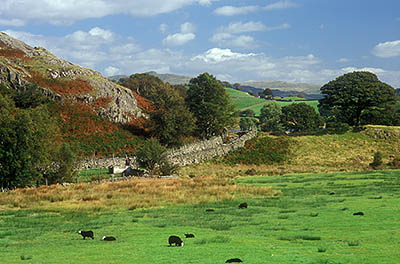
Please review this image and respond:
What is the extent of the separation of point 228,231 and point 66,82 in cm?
9142

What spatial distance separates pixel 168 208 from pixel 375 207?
1540 centimetres

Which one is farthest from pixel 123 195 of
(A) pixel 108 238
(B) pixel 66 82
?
(B) pixel 66 82

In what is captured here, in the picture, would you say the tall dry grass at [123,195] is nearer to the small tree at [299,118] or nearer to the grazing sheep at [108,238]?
the grazing sheep at [108,238]

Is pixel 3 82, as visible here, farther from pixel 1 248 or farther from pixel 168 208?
pixel 1 248

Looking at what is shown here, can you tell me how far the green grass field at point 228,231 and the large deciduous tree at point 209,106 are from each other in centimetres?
7148

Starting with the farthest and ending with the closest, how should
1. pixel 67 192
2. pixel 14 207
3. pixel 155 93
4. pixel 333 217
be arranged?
pixel 155 93 → pixel 67 192 → pixel 14 207 → pixel 333 217

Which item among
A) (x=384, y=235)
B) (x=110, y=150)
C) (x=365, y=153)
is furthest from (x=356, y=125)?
(x=384, y=235)

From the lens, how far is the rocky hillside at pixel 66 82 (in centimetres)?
9819

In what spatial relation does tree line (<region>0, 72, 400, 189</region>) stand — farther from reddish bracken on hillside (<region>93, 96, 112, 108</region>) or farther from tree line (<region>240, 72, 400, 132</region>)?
reddish bracken on hillside (<region>93, 96, 112, 108</region>)

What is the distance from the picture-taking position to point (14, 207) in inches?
1427

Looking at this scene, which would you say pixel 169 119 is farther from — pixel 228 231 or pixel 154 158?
pixel 228 231

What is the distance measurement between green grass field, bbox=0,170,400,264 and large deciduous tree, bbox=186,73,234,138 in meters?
71.5

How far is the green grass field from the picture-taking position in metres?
15.4

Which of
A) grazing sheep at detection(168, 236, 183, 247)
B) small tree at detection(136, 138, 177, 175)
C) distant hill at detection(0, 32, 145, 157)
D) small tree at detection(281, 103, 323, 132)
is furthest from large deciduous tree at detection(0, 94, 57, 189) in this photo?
small tree at detection(281, 103, 323, 132)
